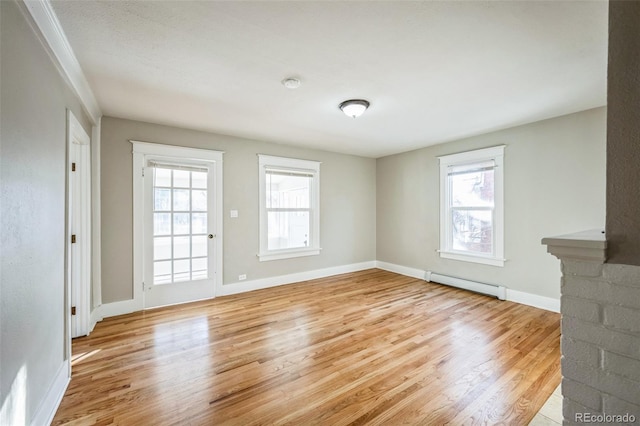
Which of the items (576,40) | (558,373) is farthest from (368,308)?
(576,40)

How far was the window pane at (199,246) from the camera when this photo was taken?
396cm

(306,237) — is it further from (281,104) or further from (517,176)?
(517,176)

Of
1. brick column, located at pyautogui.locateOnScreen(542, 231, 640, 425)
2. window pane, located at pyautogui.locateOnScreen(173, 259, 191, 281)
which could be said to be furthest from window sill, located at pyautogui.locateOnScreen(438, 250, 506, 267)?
window pane, located at pyautogui.locateOnScreen(173, 259, 191, 281)

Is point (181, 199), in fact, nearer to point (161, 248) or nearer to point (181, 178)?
point (181, 178)

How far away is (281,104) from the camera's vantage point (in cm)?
305

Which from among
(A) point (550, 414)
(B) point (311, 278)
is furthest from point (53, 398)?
(B) point (311, 278)

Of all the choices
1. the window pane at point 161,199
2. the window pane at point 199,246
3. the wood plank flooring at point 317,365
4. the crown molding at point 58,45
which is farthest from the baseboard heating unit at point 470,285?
the crown molding at point 58,45

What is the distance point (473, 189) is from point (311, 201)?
272 cm

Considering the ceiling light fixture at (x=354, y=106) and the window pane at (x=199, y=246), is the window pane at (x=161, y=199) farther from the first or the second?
the ceiling light fixture at (x=354, y=106)

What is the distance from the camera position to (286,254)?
16.0 feet

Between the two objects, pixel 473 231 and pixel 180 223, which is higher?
pixel 180 223

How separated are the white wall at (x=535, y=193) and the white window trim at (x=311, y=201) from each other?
1.89 metres

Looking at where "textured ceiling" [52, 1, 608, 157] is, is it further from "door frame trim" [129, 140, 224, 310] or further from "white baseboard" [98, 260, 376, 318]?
"white baseboard" [98, 260, 376, 318]

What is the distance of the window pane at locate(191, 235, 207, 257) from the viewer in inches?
156
